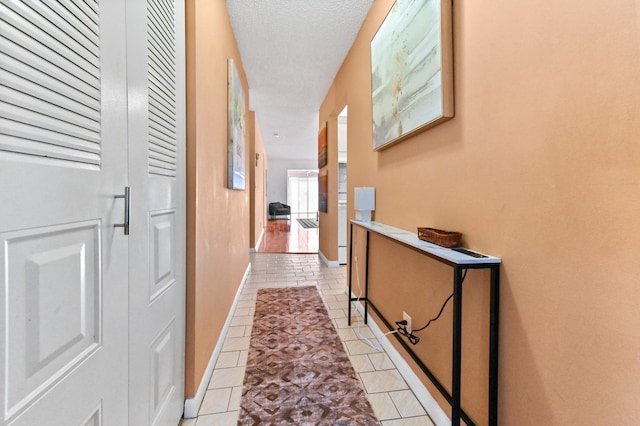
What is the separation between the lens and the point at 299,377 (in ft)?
5.33

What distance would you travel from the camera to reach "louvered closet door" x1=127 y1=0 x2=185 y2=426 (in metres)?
0.87

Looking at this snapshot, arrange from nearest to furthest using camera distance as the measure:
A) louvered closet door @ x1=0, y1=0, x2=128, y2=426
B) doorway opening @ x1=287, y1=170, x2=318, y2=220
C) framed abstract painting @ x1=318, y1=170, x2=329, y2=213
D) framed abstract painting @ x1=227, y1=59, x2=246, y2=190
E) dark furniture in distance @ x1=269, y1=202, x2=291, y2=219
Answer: louvered closet door @ x1=0, y1=0, x2=128, y2=426
framed abstract painting @ x1=227, y1=59, x2=246, y2=190
framed abstract painting @ x1=318, y1=170, x2=329, y2=213
dark furniture in distance @ x1=269, y1=202, x2=291, y2=219
doorway opening @ x1=287, y1=170, x2=318, y2=220

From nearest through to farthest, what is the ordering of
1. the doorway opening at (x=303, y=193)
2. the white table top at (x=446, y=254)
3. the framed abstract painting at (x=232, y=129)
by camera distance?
1. the white table top at (x=446, y=254)
2. the framed abstract painting at (x=232, y=129)
3. the doorway opening at (x=303, y=193)

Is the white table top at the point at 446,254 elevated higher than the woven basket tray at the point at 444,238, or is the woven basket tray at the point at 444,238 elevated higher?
the woven basket tray at the point at 444,238

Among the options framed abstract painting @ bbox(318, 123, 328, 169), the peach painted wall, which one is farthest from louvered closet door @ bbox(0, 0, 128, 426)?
framed abstract painting @ bbox(318, 123, 328, 169)

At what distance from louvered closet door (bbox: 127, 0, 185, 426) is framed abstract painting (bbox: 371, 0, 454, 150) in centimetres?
114

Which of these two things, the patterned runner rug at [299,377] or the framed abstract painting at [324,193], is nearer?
the patterned runner rug at [299,377]

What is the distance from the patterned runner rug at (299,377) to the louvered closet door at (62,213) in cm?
83

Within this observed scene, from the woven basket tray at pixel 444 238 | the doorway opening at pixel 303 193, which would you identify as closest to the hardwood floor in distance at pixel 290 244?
the woven basket tray at pixel 444 238

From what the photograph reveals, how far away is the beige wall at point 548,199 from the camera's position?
2.05 feet

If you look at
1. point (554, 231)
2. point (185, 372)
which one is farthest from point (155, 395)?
point (554, 231)

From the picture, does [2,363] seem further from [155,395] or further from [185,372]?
[185,372]

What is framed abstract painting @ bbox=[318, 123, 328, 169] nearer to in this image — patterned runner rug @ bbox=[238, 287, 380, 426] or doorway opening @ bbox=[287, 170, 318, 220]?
patterned runner rug @ bbox=[238, 287, 380, 426]

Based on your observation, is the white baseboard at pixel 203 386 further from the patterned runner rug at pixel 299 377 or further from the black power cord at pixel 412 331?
the black power cord at pixel 412 331
